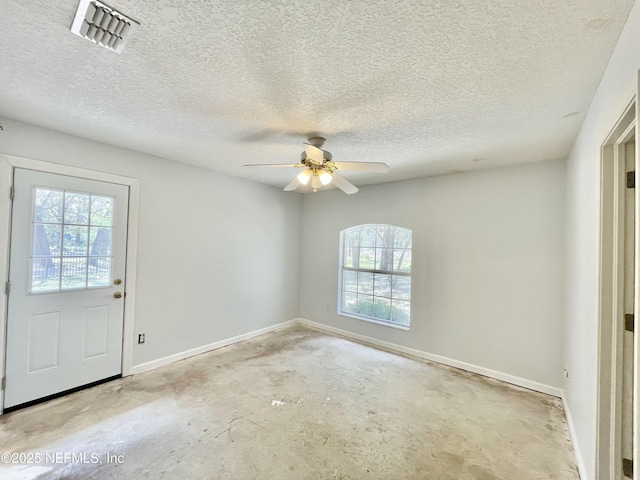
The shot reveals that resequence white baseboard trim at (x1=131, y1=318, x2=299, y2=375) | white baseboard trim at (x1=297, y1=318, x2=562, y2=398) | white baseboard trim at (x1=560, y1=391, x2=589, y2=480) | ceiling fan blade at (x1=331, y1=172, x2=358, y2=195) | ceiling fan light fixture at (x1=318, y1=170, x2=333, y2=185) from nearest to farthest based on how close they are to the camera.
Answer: white baseboard trim at (x1=560, y1=391, x2=589, y2=480) → ceiling fan light fixture at (x1=318, y1=170, x2=333, y2=185) → ceiling fan blade at (x1=331, y1=172, x2=358, y2=195) → white baseboard trim at (x1=297, y1=318, x2=562, y2=398) → white baseboard trim at (x1=131, y1=318, x2=299, y2=375)

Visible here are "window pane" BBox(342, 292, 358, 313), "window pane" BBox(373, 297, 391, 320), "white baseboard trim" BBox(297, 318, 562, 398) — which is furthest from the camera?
"window pane" BBox(342, 292, 358, 313)

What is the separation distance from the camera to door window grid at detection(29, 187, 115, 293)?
8.16ft

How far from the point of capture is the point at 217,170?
12.5 ft

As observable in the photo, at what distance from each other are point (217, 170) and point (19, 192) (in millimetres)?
1923

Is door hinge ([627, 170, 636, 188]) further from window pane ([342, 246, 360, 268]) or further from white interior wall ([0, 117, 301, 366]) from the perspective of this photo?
white interior wall ([0, 117, 301, 366])

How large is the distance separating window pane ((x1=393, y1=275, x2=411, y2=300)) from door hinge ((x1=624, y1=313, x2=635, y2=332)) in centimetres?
260

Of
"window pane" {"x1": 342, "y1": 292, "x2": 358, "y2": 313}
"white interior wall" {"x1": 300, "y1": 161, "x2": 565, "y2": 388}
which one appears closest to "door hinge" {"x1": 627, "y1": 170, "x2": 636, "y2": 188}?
"white interior wall" {"x1": 300, "y1": 161, "x2": 565, "y2": 388}

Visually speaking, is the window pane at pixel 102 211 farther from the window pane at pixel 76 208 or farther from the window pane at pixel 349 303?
the window pane at pixel 349 303

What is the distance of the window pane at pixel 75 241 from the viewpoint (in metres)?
2.62

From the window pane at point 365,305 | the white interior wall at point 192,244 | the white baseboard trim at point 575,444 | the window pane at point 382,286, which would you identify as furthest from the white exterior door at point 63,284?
the white baseboard trim at point 575,444

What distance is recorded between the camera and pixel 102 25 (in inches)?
49.2

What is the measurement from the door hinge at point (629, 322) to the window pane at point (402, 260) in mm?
2602

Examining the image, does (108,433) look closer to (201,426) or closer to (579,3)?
(201,426)

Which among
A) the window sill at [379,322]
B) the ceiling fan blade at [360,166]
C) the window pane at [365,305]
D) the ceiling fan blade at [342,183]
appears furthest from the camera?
the window pane at [365,305]
